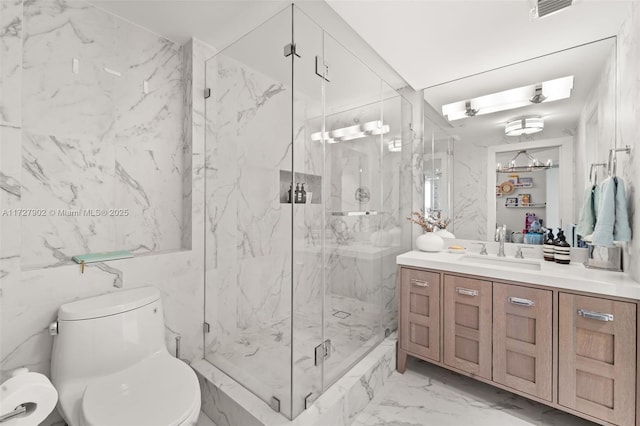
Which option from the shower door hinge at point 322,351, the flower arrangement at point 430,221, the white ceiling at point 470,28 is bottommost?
the shower door hinge at point 322,351

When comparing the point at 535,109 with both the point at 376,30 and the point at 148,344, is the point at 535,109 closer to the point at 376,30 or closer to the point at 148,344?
the point at 376,30

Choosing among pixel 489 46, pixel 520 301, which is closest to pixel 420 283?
pixel 520 301

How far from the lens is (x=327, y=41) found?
5.64 ft

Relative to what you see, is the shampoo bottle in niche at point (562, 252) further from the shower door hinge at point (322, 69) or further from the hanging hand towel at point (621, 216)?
the shower door hinge at point (322, 69)

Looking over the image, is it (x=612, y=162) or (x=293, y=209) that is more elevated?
(x=612, y=162)

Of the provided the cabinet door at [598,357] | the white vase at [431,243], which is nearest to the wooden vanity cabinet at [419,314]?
the white vase at [431,243]

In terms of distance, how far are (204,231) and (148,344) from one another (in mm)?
788

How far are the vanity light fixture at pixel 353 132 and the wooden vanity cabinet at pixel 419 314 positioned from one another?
1.05m

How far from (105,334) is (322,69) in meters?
1.83

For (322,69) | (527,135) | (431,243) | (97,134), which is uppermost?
(322,69)

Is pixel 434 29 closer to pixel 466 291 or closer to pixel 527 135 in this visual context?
pixel 527 135

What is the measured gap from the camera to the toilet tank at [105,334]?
132 cm

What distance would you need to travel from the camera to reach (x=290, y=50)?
1.49 meters

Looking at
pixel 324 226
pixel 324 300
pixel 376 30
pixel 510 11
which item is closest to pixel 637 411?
pixel 324 300
